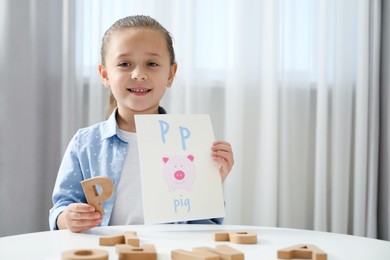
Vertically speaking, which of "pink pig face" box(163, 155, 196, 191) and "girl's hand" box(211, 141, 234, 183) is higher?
"girl's hand" box(211, 141, 234, 183)

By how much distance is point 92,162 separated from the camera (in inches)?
51.0

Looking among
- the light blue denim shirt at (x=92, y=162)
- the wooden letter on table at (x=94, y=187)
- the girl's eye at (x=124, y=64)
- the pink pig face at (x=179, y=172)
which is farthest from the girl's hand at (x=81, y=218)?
the girl's eye at (x=124, y=64)

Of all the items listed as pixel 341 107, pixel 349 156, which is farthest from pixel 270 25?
pixel 349 156

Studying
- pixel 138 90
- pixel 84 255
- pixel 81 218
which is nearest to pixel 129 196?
pixel 138 90

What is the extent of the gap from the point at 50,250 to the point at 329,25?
1800 millimetres

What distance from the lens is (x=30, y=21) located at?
1.94 meters

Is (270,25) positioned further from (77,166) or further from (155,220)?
(155,220)

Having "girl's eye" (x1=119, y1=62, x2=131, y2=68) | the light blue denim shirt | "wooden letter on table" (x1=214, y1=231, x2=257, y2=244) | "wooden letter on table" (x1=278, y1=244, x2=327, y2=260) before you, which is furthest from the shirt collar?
"wooden letter on table" (x1=278, y1=244, x2=327, y2=260)

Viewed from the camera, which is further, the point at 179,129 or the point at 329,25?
the point at 329,25

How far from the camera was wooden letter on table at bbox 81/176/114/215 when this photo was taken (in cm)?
91

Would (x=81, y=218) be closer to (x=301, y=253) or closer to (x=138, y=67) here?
(x=301, y=253)

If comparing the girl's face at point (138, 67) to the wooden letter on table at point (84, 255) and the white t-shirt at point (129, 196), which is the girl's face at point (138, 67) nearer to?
the white t-shirt at point (129, 196)

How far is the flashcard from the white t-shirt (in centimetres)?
31

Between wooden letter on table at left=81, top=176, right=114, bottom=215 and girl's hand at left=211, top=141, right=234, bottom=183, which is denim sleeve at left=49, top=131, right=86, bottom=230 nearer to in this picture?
wooden letter on table at left=81, top=176, right=114, bottom=215
